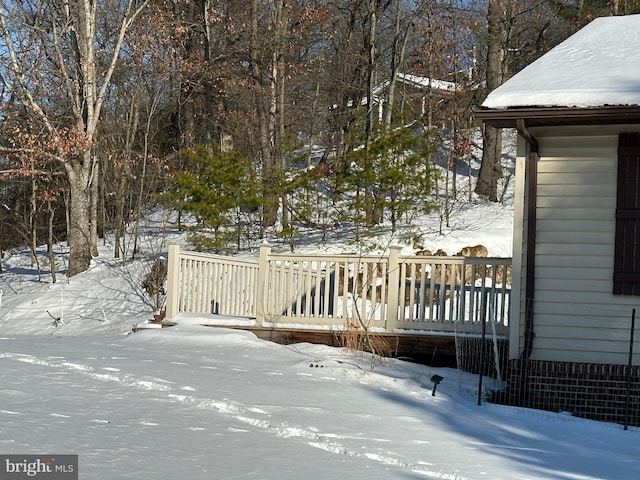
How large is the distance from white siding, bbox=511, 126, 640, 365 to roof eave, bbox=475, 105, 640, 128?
0.40 metres

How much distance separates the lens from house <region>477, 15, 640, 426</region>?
8820 millimetres

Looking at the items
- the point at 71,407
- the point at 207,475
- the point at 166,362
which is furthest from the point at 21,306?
the point at 207,475

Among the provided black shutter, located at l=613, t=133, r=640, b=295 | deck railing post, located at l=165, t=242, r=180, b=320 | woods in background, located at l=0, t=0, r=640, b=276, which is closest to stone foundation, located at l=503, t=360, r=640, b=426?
black shutter, located at l=613, t=133, r=640, b=295

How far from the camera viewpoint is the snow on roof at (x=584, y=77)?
8.59 m

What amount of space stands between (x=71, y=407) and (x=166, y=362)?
2540mm

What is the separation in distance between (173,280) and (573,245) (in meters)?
5.56

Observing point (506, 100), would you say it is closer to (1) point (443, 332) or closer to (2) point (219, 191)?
(1) point (443, 332)

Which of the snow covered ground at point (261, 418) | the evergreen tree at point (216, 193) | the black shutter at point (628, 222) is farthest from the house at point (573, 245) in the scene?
the evergreen tree at point (216, 193)

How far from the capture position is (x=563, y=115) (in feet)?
28.2

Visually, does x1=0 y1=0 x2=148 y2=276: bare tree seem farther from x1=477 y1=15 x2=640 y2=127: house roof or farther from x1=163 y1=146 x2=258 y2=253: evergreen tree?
x1=477 y1=15 x2=640 y2=127: house roof

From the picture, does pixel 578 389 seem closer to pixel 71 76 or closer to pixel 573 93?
pixel 573 93

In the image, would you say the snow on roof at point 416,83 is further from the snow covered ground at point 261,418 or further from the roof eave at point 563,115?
the roof eave at point 563,115

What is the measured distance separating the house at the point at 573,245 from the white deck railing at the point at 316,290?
1039 millimetres

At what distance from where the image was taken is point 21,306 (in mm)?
20375
